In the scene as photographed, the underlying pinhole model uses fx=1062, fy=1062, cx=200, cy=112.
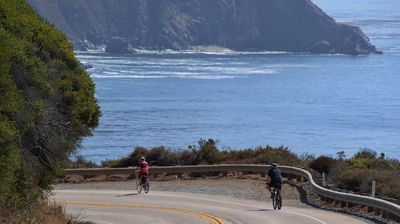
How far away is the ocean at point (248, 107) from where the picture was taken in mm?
76312

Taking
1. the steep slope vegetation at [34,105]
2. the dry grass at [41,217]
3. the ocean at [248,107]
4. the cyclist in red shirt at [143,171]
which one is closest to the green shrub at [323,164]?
the cyclist in red shirt at [143,171]

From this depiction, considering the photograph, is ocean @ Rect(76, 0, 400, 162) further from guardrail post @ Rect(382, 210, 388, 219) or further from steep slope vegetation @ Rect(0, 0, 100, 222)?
guardrail post @ Rect(382, 210, 388, 219)

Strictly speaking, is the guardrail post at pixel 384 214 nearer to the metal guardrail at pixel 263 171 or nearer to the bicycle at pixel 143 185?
the metal guardrail at pixel 263 171

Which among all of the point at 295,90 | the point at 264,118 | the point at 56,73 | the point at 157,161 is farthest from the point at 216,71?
the point at 56,73

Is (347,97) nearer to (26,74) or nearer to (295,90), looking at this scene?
(295,90)

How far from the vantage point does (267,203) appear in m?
27.5

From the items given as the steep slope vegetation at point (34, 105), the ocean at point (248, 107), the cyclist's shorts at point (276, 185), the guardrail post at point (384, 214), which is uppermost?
the steep slope vegetation at point (34, 105)

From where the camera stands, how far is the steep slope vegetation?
58.5ft

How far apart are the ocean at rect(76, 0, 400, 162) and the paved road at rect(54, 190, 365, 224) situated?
14.3 meters

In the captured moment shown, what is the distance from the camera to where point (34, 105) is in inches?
751

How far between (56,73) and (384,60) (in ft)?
566

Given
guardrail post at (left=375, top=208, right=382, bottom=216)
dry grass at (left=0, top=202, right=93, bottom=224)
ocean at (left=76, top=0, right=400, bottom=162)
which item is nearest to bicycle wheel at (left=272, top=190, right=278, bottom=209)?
guardrail post at (left=375, top=208, right=382, bottom=216)

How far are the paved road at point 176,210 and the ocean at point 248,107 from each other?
14.3m

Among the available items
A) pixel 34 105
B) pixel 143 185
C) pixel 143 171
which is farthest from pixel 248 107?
pixel 34 105
